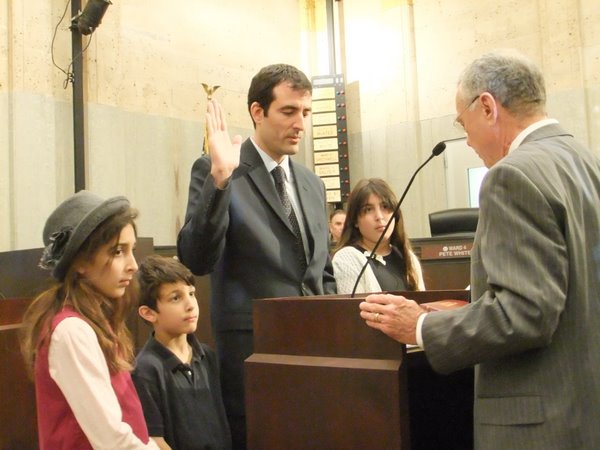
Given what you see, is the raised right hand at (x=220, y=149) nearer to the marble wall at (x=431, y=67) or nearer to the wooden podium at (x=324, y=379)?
the wooden podium at (x=324, y=379)

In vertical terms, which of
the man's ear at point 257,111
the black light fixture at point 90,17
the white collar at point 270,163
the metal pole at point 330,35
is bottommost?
the white collar at point 270,163

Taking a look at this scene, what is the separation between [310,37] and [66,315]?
6.72 metres

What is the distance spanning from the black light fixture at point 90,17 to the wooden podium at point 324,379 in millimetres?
4345

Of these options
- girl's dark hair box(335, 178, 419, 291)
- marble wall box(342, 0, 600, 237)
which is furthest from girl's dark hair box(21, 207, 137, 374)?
marble wall box(342, 0, 600, 237)

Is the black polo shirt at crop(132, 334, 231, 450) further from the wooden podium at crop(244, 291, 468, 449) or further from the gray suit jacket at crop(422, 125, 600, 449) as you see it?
the gray suit jacket at crop(422, 125, 600, 449)

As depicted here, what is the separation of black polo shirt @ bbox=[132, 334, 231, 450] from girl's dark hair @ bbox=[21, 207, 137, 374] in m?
0.49

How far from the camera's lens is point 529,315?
4.14 ft

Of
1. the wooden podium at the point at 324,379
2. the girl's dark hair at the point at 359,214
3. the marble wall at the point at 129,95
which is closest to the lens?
the wooden podium at the point at 324,379

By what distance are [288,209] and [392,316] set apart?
0.79 meters

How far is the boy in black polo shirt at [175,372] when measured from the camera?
2221 millimetres

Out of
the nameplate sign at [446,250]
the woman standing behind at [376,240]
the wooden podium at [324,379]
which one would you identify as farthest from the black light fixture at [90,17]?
the wooden podium at [324,379]

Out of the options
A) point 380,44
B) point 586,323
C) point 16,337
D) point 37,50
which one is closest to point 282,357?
point 586,323

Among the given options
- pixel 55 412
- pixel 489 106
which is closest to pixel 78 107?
pixel 55 412

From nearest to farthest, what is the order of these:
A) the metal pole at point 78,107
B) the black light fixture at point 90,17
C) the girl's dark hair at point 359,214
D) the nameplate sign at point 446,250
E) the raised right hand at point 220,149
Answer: the raised right hand at point 220,149 → the girl's dark hair at point 359,214 → the nameplate sign at point 446,250 → the black light fixture at point 90,17 → the metal pole at point 78,107
